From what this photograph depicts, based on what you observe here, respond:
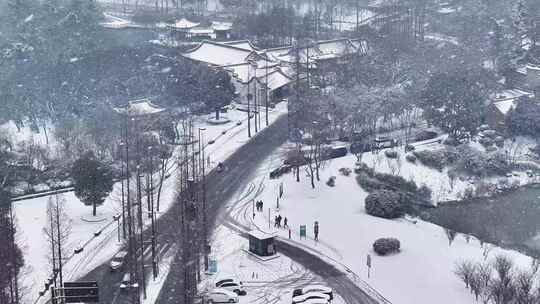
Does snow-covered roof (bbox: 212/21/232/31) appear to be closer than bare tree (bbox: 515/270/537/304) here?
No

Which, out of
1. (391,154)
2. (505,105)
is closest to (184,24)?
(505,105)

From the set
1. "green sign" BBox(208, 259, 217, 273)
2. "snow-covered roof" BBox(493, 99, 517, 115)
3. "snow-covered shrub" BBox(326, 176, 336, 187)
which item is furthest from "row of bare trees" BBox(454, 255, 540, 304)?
"snow-covered roof" BBox(493, 99, 517, 115)

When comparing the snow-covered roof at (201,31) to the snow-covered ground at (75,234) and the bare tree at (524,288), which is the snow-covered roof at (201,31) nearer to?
the snow-covered ground at (75,234)

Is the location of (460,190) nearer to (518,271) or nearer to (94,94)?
(518,271)

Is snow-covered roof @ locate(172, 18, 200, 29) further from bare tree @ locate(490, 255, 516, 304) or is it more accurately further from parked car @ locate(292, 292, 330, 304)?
bare tree @ locate(490, 255, 516, 304)

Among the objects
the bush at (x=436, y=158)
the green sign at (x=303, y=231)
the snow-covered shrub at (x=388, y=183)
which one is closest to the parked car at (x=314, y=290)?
the green sign at (x=303, y=231)
